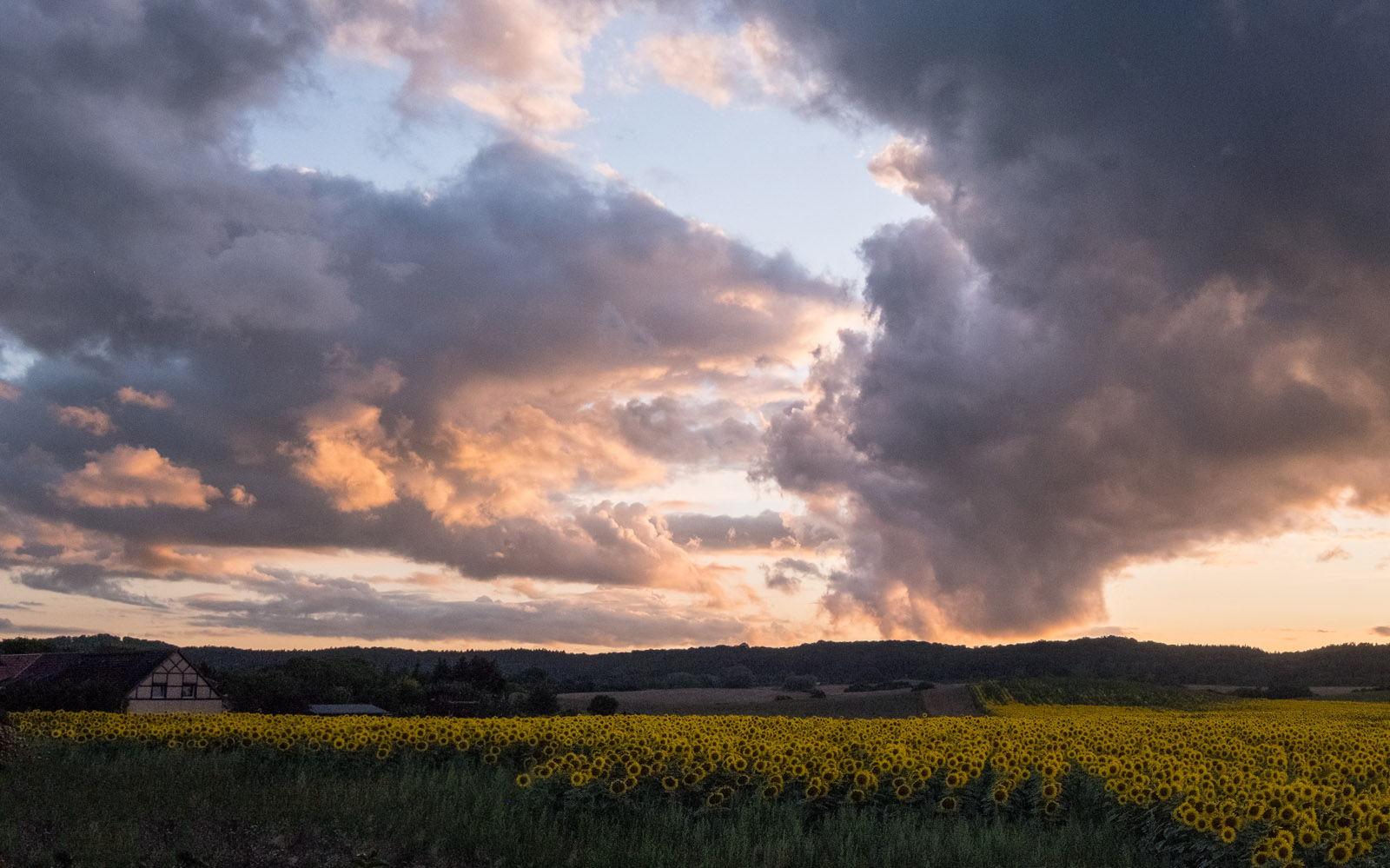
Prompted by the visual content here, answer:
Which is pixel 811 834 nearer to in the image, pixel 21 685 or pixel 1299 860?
pixel 1299 860

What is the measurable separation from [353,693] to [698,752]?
77.0m

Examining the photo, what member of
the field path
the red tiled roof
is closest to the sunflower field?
the field path

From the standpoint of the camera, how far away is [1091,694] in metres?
92.1

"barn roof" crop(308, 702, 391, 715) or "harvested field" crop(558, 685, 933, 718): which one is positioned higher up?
"barn roof" crop(308, 702, 391, 715)

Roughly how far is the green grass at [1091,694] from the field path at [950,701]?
3.51ft

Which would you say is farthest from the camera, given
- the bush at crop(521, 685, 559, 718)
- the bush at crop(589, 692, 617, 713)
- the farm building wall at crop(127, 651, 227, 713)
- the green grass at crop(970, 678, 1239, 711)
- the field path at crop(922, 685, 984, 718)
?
the green grass at crop(970, 678, 1239, 711)

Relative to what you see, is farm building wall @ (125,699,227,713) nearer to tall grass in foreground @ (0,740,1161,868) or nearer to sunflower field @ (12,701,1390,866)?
sunflower field @ (12,701,1390,866)

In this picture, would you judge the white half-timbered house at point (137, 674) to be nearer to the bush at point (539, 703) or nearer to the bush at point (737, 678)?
the bush at point (539, 703)

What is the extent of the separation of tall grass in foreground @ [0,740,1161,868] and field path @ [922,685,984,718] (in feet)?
194

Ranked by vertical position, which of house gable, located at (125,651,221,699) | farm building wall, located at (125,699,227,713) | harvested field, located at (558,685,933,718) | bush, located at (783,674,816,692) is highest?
house gable, located at (125,651,221,699)

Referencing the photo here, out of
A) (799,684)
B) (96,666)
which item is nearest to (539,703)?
(96,666)

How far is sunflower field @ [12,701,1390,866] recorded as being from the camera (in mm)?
13203

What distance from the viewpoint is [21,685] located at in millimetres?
61656

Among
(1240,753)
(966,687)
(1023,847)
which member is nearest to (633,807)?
(1023,847)
